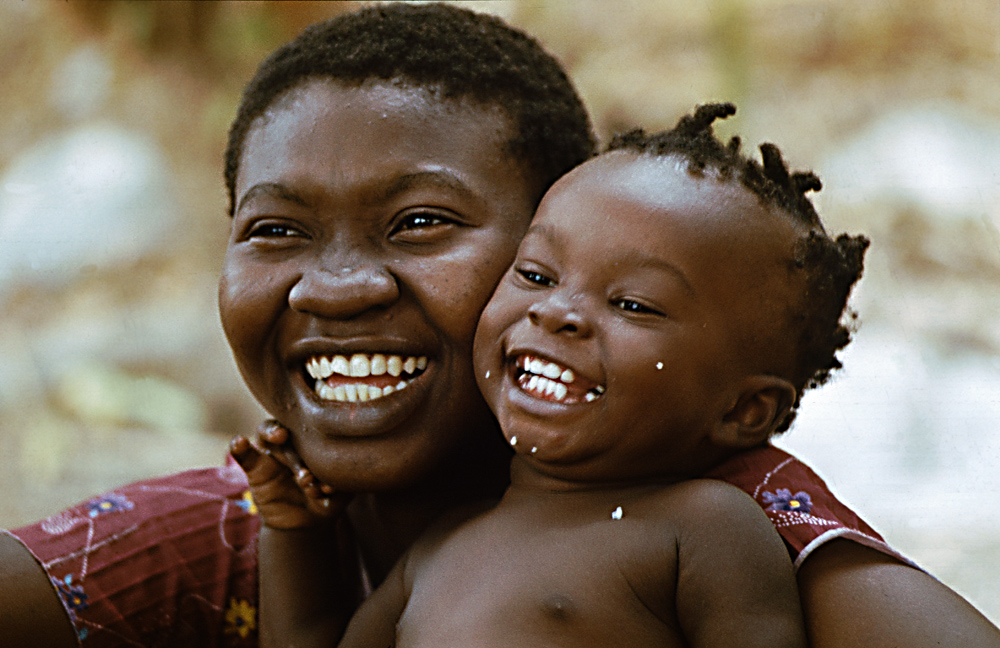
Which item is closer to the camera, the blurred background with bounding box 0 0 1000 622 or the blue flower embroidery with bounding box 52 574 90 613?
the blue flower embroidery with bounding box 52 574 90 613

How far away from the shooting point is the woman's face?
5.05 ft

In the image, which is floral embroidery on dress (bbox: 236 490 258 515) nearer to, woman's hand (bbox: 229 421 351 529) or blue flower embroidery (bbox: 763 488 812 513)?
woman's hand (bbox: 229 421 351 529)

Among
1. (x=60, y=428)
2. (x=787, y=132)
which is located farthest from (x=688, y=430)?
(x=60, y=428)

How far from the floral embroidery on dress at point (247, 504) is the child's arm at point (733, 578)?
3.12 ft

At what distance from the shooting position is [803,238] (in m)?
1.41

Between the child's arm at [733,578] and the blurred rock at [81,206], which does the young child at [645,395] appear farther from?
the blurred rock at [81,206]

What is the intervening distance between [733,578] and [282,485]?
2.35ft

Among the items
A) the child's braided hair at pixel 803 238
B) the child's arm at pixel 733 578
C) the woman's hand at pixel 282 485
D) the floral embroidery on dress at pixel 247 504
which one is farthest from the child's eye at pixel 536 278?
the floral embroidery on dress at pixel 247 504

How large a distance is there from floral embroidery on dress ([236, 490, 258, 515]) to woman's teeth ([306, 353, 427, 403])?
0.50 meters

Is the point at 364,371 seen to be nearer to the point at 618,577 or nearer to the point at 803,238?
the point at 618,577

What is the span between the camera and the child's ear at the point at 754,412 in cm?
139

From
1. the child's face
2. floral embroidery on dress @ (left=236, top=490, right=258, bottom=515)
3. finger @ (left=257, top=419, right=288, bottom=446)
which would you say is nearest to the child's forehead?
the child's face

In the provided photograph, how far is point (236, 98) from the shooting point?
14.2 feet

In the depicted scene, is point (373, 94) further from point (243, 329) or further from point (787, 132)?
point (787, 132)
